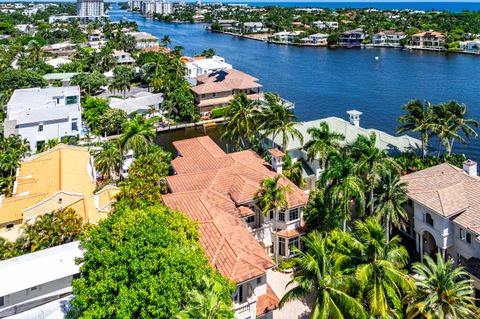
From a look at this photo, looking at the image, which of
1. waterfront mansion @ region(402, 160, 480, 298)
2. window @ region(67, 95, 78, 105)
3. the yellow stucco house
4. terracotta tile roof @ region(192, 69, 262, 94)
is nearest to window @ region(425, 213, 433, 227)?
waterfront mansion @ region(402, 160, 480, 298)

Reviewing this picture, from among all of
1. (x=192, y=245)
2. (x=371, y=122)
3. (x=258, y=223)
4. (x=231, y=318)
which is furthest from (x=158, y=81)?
(x=231, y=318)

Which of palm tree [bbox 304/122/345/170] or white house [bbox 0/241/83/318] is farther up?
palm tree [bbox 304/122/345/170]

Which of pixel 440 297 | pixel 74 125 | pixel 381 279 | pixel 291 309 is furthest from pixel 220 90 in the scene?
pixel 440 297

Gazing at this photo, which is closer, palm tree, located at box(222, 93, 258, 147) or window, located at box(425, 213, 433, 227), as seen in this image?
window, located at box(425, 213, 433, 227)

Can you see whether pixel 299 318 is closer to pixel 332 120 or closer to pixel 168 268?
pixel 168 268

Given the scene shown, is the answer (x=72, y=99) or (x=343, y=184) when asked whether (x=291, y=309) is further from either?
(x=72, y=99)

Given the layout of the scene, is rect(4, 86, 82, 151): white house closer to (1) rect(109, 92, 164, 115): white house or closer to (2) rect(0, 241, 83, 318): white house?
(1) rect(109, 92, 164, 115): white house
